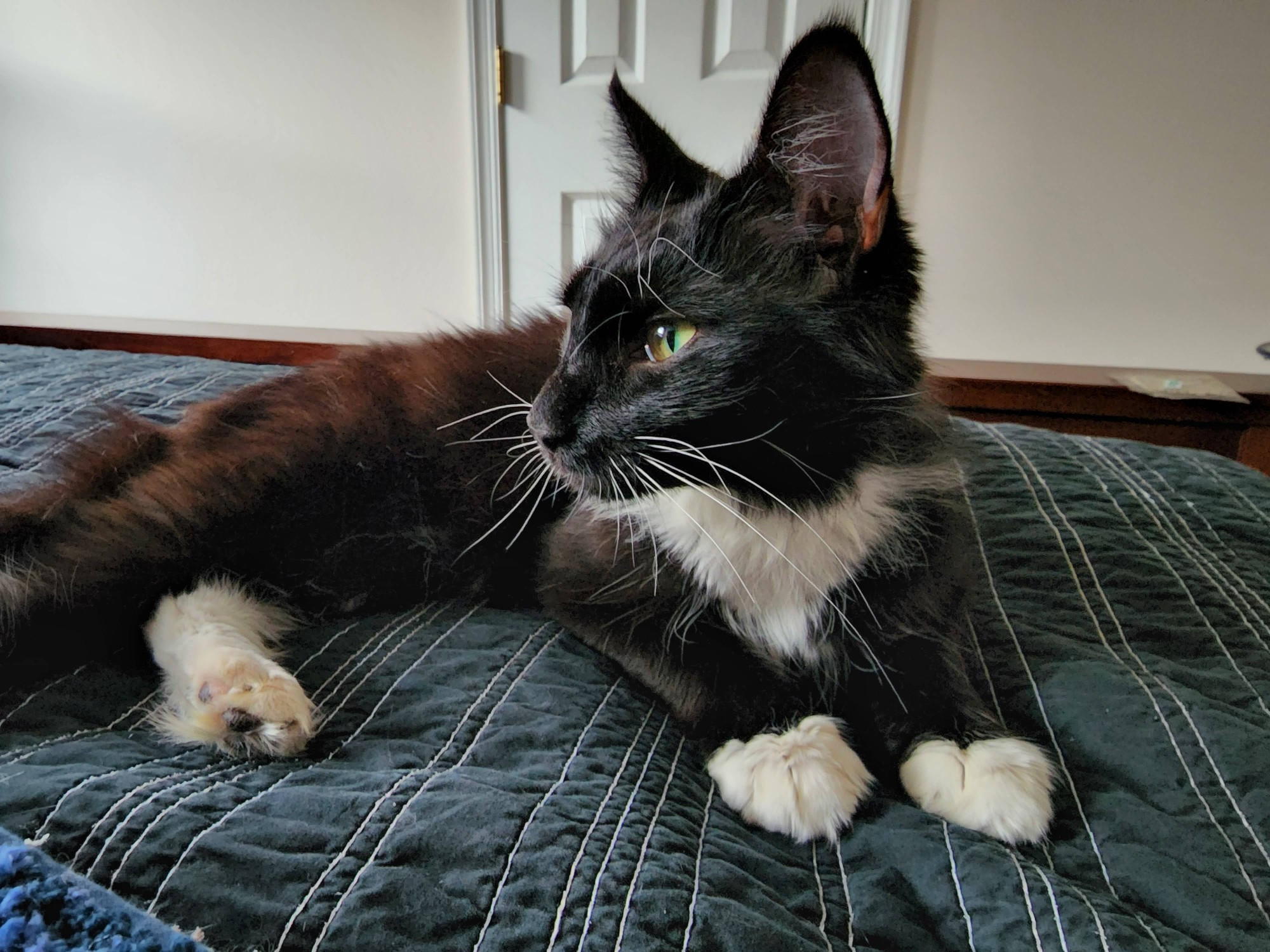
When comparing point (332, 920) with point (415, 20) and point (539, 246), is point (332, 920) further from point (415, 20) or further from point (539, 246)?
point (415, 20)

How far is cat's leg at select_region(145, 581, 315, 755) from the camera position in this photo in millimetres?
726

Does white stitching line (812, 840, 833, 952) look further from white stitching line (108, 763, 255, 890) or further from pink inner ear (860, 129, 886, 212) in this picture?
pink inner ear (860, 129, 886, 212)

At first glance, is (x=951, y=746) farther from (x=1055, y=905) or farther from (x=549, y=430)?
(x=549, y=430)

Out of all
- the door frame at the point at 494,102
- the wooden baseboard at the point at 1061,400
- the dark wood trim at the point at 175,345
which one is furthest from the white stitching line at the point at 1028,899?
the door frame at the point at 494,102

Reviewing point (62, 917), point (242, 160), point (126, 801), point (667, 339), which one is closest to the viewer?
point (62, 917)

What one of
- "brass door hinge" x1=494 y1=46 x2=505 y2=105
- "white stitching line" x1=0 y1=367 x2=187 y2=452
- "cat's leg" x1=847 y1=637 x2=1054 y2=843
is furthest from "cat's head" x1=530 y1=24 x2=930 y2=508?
"brass door hinge" x1=494 y1=46 x2=505 y2=105

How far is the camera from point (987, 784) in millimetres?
747

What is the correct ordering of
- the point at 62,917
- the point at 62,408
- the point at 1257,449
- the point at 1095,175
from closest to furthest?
the point at 62,917
the point at 62,408
the point at 1257,449
the point at 1095,175

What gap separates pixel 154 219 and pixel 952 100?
282 cm

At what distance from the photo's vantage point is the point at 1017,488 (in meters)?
1.42

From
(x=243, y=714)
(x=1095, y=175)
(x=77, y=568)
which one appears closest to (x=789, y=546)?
(x=243, y=714)

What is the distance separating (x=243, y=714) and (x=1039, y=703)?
0.84 metres

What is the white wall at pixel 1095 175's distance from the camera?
229 centimetres

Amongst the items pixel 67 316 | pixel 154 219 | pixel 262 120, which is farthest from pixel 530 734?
pixel 154 219
